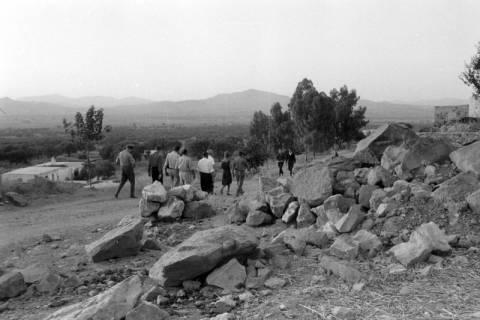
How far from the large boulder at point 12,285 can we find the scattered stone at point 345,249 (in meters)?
4.33

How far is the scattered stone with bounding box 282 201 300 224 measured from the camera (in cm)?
798

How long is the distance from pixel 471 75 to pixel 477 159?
20.9 meters

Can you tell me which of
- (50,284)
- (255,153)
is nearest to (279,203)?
(50,284)

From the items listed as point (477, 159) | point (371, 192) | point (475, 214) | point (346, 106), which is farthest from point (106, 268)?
point (346, 106)

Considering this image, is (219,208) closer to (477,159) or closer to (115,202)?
(115,202)

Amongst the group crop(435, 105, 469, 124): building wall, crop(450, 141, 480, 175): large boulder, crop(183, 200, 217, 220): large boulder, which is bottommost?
crop(183, 200, 217, 220): large boulder

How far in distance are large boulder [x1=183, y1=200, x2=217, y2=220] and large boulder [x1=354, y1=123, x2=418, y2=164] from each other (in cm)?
346

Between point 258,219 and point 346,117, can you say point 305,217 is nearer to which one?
point 258,219

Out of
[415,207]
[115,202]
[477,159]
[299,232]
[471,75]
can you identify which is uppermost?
[471,75]

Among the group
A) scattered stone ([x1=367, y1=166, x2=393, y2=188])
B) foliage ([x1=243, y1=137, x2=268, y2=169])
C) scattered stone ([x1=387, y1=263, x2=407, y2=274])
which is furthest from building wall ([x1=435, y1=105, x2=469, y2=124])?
scattered stone ([x1=387, y1=263, x2=407, y2=274])

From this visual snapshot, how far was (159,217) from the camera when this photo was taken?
9391mm

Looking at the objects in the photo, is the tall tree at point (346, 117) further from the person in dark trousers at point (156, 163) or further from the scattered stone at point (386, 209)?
the scattered stone at point (386, 209)

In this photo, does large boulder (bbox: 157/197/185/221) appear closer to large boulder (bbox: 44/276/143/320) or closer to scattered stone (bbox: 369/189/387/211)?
scattered stone (bbox: 369/189/387/211)

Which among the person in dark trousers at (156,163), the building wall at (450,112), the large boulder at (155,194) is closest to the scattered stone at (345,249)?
the large boulder at (155,194)
